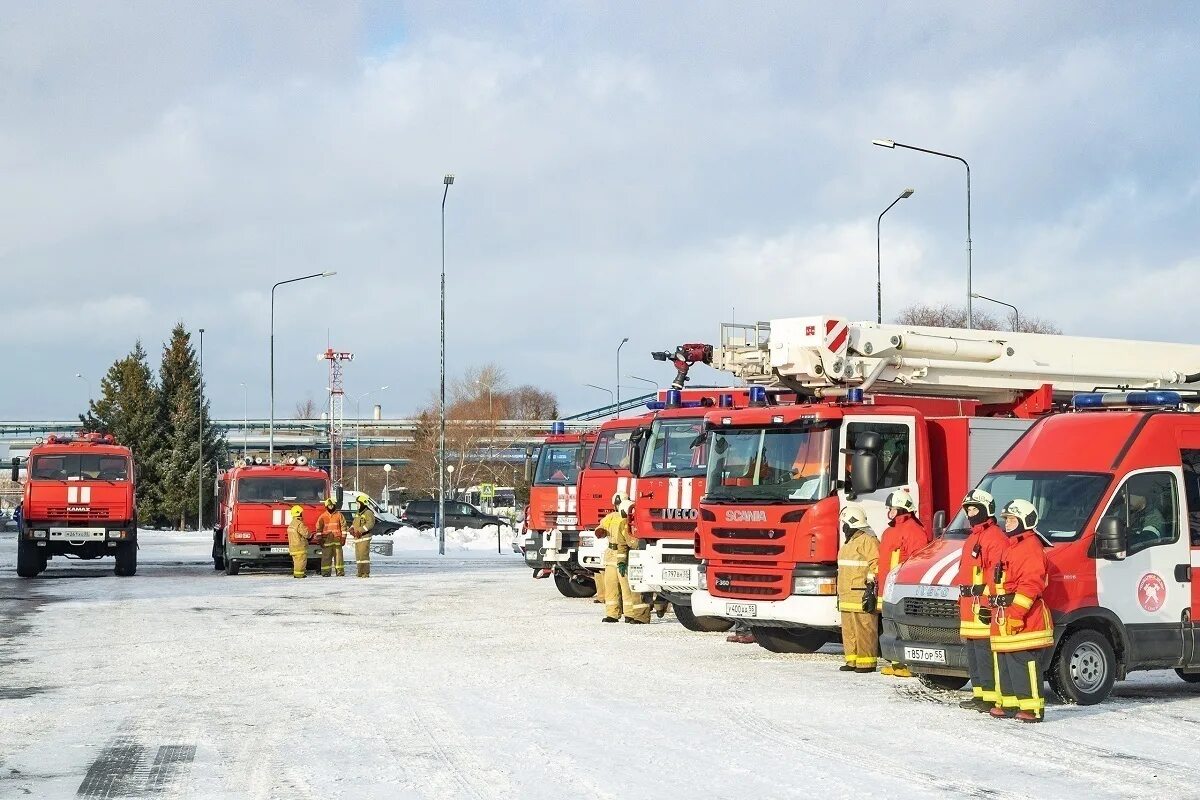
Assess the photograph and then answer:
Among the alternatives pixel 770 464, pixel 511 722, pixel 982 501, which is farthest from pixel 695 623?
pixel 511 722

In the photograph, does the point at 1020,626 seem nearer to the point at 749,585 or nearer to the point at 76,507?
the point at 749,585

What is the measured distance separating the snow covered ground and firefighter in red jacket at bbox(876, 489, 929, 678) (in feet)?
2.84

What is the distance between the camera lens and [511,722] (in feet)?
36.7

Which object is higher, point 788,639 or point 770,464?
point 770,464

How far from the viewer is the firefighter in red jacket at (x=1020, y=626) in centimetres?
1148

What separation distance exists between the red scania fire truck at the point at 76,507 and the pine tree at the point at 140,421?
48.7 metres

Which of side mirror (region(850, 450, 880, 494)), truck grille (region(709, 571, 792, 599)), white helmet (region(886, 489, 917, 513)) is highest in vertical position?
side mirror (region(850, 450, 880, 494))

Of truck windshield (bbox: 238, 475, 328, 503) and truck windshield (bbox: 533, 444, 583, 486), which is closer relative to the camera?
truck windshield (bbox: 533, 444, 583, 486)

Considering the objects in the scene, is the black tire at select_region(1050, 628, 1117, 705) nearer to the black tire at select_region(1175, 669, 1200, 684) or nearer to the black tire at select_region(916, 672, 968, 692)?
the black tire at select_region(916, 672, 968, 692)

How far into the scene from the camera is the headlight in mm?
15547

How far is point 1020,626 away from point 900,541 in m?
3.02

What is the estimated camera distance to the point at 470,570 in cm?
3566

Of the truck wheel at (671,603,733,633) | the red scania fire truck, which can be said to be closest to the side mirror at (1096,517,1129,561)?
the truck wheel at (671,603,733,633)

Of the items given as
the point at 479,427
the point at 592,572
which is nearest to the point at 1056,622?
the point at 592,572
